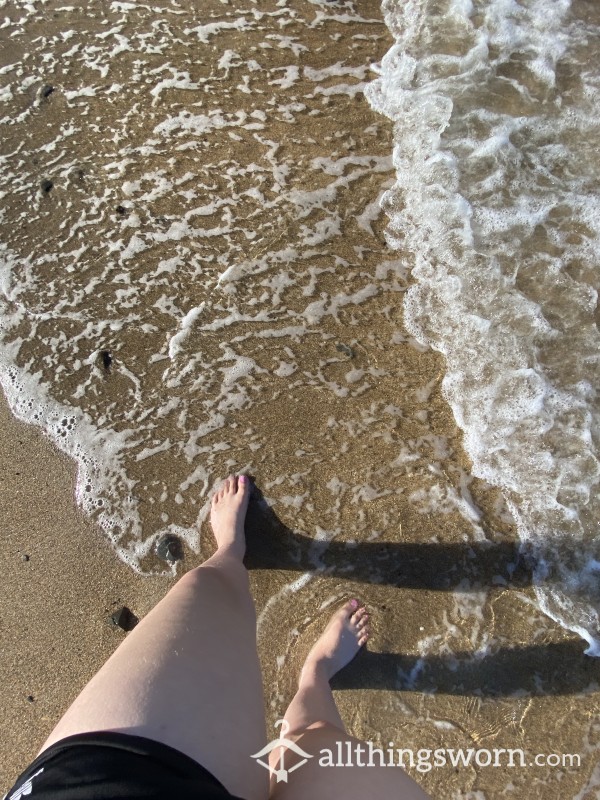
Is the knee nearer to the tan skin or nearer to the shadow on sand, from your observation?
the tan skin

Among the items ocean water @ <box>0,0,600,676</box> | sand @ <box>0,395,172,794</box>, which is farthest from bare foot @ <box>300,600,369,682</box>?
sand @ <box>0,395,172,794</box>

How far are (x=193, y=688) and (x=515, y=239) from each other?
257 centimetres

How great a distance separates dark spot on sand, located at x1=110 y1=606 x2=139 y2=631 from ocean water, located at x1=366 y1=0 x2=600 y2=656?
1758 mm

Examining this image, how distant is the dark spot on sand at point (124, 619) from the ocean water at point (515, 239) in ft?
5.77

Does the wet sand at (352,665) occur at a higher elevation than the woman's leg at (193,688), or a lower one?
lower

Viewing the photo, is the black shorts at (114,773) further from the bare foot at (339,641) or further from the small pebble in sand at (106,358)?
the small pebble in sand at (106,358)

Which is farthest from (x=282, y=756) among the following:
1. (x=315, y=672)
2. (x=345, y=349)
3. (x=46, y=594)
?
(x=345, y=349)

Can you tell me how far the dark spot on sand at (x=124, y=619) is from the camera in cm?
249

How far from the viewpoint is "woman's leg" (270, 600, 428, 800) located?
61.1 inches

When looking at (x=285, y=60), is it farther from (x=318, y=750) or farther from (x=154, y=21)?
(x=318, y=750)

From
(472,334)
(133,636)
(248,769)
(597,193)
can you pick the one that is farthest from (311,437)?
(597,193)

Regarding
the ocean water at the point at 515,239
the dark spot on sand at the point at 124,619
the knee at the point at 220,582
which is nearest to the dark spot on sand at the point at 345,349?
the ocean water at the point at 515,239

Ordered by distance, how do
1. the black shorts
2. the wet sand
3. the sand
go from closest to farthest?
1. the black shorts
2. the wet sand
3. the sand

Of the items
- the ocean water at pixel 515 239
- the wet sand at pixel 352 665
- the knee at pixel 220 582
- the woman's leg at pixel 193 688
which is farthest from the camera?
the ocean water at pixel 515 239
